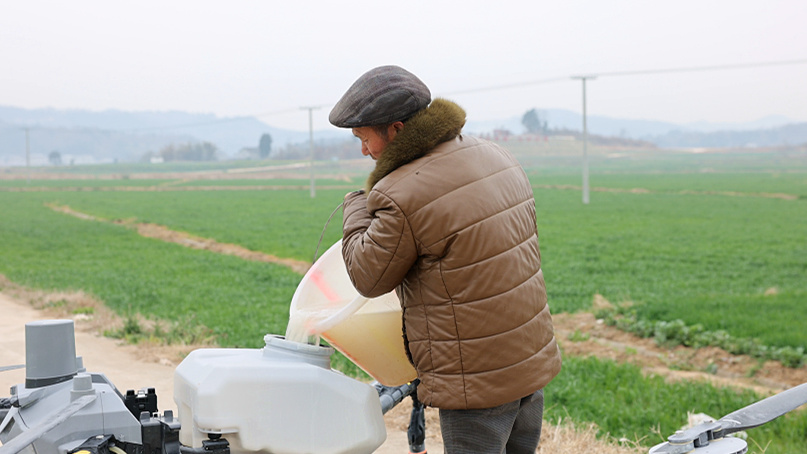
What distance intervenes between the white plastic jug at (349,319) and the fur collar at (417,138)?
0.31m

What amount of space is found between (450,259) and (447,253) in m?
0.02

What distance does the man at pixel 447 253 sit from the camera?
1.97m

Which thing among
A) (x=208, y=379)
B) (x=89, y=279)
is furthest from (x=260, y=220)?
(x=208, y=379)

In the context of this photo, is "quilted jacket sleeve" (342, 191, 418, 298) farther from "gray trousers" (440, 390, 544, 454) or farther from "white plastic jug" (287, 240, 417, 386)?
"gray trousers" (440, 390, 544, 454)

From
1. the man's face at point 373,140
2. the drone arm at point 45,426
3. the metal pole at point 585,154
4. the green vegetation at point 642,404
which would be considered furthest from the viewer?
the metal pole at point 585,154

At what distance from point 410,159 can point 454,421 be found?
0.74 meters

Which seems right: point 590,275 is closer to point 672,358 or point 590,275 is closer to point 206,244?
point 672,358

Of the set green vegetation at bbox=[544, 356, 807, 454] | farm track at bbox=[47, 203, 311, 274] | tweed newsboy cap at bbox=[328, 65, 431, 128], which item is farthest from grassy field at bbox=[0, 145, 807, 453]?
tweed newsboy cap at bbox=[328, 65, 431, 128]

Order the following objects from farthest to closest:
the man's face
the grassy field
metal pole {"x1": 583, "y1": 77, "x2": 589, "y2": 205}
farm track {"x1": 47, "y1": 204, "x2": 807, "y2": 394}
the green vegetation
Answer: metal pole {"x1": 583, "y1": 77, "x2": 589, "y2": 205} → farm track {"x1": 47, "y1": 204, "x2": 807, "y2": 394} → the grassy field → the green vegetation → the man's face

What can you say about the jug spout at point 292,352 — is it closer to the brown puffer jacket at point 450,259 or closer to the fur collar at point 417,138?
the brown puffer jacket at point 450,259

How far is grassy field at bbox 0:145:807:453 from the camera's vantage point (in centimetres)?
598

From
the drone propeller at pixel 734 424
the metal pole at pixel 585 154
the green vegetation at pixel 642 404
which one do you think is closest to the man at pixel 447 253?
the drone propeller at pixel 734 424

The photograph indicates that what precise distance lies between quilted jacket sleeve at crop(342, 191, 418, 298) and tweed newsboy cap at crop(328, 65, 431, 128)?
0.20 m

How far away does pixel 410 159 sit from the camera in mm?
2043
